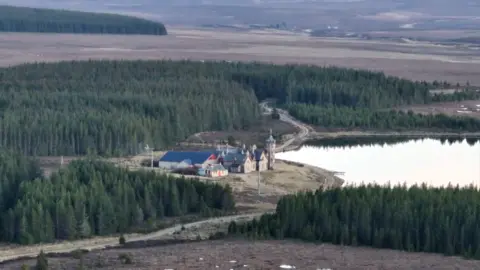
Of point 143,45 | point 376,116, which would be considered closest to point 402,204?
point 376,116

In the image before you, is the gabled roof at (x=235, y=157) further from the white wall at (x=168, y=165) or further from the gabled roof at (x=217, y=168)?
the white wall at (x=168, y=165)

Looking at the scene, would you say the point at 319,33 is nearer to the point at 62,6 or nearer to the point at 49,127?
the point at 62,6

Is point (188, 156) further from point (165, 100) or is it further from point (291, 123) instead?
point (291, 123)

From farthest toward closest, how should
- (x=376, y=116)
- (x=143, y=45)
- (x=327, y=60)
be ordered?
(x=143, y=45), (x=327, y=60), (x=376, y=116)

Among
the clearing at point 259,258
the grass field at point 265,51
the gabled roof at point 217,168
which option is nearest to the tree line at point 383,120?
the gabled roof at point 217,168

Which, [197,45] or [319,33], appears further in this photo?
[319,33]

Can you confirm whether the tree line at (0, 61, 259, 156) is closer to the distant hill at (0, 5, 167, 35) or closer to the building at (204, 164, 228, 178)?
the building at (204, 164, 228, 178)
